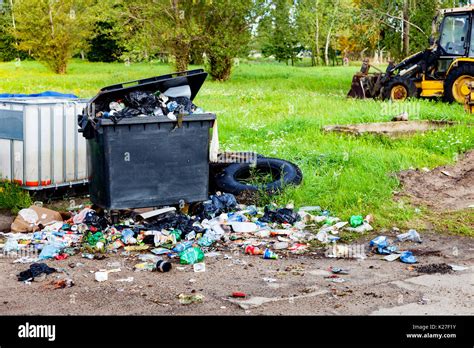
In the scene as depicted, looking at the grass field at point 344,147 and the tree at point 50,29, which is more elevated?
the tree at point 50,29

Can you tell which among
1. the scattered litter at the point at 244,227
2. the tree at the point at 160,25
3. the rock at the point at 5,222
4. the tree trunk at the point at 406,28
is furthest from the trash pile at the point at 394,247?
the tree at the point at 160,25

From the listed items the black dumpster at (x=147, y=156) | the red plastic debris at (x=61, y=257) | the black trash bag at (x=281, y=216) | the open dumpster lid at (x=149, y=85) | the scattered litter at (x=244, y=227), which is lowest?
the red plastic debris at (x=61, y=257)

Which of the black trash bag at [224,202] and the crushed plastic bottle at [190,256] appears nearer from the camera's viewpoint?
the crushed plastic bottle at [190,256]

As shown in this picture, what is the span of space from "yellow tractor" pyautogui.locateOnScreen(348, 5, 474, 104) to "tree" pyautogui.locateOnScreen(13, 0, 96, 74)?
26.1m

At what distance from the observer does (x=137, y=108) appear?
720cm

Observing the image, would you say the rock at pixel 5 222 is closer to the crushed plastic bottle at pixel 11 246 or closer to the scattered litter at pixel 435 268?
the crushed plastic bottle at pixel 11 246

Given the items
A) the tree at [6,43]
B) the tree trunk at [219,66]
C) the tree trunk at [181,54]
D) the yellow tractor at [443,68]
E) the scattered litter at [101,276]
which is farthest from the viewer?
the tree at [6,43]

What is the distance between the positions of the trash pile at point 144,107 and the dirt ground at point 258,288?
1.55 m

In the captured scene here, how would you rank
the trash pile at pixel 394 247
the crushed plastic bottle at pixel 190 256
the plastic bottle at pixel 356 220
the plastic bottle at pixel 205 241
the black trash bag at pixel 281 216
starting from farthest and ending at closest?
1. the black trash bag at pixel 281 216
2. the plastic bottle at pixel 356 220
3. the plastic bottle at pixel 205 241
4. the trash pile at pixel 394 247
5. the crushed plastic bottle at pixel 190 256

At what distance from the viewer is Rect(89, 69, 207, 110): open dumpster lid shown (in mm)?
7180

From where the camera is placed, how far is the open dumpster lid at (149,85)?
7.18 m

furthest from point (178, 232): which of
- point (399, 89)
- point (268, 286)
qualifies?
point (399, 89)

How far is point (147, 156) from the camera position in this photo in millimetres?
7164

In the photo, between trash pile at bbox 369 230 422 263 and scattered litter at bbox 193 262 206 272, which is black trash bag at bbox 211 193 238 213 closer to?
scattered litter at bbox 193 262 206 272
